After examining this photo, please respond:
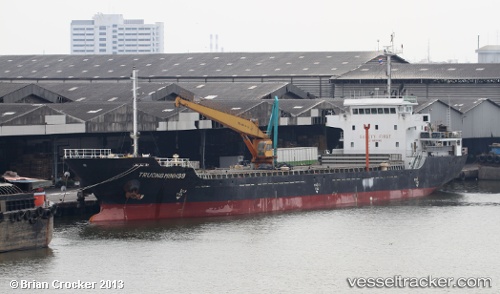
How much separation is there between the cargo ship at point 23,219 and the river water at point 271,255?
582 millimetres

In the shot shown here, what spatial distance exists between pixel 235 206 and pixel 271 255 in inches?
475

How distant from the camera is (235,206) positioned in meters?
57.9

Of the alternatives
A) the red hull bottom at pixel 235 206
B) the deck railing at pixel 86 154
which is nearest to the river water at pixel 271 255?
the red hull bottom at pixel 235 206

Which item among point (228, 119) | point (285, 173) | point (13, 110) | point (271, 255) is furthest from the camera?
point (13, 110)

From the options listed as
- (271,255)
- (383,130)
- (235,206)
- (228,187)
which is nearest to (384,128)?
(383,130)

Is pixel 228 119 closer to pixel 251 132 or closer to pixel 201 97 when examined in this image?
pixel 251 132

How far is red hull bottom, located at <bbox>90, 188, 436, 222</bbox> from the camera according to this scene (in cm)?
5469

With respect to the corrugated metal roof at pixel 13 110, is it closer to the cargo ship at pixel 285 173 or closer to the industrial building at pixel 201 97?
the industrial building at pixel 201 97

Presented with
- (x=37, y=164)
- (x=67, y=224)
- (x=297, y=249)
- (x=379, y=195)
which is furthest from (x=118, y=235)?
(x=379, y=195)

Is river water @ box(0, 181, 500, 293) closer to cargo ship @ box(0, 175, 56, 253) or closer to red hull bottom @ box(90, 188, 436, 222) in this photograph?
cargo ship @ box(0, 175, 56, 253)

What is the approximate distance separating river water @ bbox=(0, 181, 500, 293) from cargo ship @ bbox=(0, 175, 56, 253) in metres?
0.58

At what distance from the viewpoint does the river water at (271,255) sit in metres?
40.6

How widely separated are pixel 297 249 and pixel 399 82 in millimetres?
52445

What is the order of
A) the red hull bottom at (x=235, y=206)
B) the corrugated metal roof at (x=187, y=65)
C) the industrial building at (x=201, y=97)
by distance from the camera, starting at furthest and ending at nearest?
the corrugated metal roof at (x=187, y=65) → the industrial building at (x=201, y=97) → the red hull bottom at (x=235, y=206)
